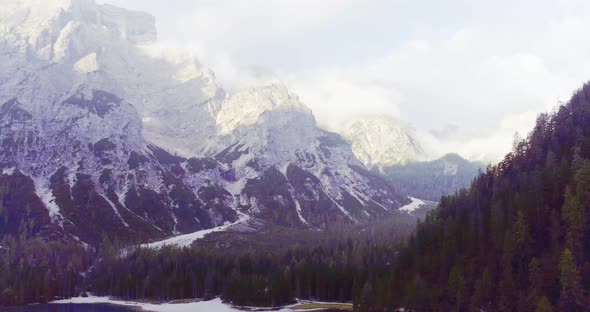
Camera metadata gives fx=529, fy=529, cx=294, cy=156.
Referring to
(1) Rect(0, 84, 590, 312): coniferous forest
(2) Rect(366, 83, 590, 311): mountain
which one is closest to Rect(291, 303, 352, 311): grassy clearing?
(1) Rect(0, 84, 590, 312): coniferous forest

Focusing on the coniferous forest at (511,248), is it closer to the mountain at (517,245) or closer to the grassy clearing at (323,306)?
the mountain at (517,245)

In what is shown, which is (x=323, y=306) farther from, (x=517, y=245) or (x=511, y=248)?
(x=517, y=245)

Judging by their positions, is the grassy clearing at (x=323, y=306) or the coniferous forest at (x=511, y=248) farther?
the grassy clearing at (x=323, y=306)

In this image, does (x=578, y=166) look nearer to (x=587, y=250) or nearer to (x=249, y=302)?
(x=587, y=250)

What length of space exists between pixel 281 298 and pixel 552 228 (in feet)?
321

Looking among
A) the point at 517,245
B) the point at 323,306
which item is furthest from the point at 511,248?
the point at 323,306

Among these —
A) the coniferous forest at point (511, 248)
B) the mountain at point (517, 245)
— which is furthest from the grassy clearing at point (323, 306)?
the mountain at point (517, 245)

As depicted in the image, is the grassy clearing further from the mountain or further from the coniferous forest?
the mountain

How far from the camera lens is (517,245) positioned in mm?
137500

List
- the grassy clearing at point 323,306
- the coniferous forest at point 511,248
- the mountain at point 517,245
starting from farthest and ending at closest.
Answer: the grassy clearing at point 323,306, the coniferous forest at point 511,248, the mountain at point 517,245

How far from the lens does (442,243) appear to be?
549 ft

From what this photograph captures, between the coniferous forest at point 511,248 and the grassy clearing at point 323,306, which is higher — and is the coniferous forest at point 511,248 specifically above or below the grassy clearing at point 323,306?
above

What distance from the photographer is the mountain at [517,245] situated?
399 feet

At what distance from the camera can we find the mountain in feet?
399
